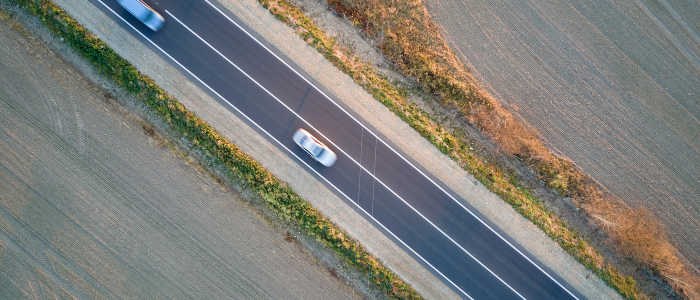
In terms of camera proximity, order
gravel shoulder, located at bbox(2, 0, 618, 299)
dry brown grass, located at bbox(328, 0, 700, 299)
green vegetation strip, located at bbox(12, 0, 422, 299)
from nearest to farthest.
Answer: green vegetation strip, located at bbox(12, 0, 422, 299), gravel shoulder, located at bbox(2, 0, 618, 299), dry brown grass, located at bbox(328, 0, 700, 299)

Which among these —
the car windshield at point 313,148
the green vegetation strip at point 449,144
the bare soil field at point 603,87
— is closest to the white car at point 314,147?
the car windshield at point 313,148

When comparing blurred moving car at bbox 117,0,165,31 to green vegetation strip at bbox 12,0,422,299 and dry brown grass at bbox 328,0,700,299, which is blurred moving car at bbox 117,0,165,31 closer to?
green vegetation strip at bbox 12,0,422,299

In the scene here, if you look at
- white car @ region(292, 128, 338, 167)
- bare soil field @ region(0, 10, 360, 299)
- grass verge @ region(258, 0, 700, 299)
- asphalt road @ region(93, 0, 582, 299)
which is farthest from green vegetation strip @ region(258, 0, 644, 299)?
bare soil field @ region(0, 10, 360, 299)

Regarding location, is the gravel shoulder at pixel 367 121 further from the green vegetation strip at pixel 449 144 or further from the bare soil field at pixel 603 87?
the bare soil field at pixel 603 87

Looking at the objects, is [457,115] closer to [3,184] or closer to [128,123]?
[128,123]

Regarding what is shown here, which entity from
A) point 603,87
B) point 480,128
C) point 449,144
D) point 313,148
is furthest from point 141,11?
point 603,87

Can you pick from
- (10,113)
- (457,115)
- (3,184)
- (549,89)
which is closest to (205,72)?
(10,113)

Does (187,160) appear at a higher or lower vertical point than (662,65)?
lower
